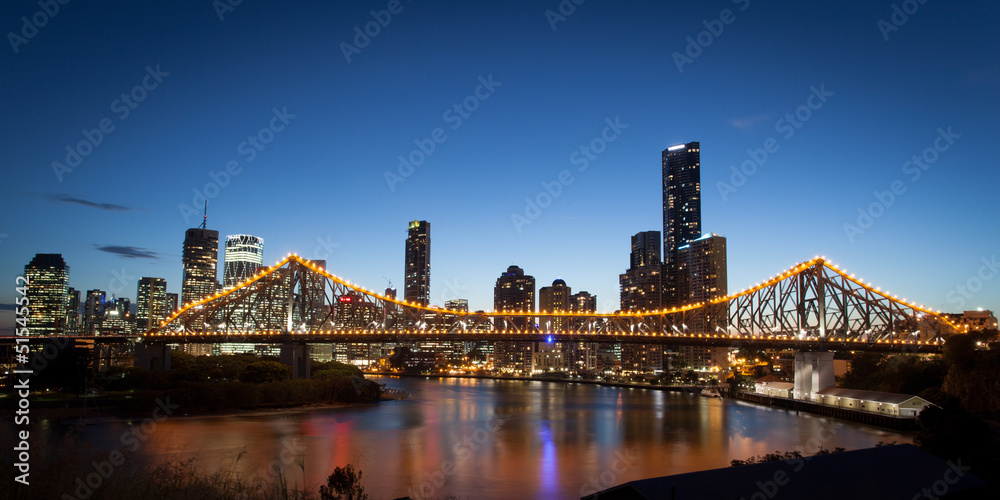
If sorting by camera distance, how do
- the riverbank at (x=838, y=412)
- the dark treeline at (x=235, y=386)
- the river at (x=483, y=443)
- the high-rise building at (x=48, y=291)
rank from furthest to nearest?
1. the high-rise building at (x=48, y=291)
2. the dark treeline at (x=235, y=386)
3. the riverbank at (x=838, y=412)
4. the river at (x=483, y=443)

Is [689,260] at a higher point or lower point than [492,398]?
higher

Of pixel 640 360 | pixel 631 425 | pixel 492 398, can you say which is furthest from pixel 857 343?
pixel 640 360

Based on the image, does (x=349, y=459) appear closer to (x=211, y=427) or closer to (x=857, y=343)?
(x=211, y=427)

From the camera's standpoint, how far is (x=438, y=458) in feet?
103

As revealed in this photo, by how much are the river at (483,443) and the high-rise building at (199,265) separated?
132596mm

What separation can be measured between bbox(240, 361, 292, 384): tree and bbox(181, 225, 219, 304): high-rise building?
12423cm

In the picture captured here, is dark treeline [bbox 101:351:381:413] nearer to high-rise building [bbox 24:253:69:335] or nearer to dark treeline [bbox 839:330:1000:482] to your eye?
high-rise building [bbox 24:253:69:335]

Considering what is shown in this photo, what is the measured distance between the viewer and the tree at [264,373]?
56.2 m

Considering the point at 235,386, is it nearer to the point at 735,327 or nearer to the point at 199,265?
the point at 735,327

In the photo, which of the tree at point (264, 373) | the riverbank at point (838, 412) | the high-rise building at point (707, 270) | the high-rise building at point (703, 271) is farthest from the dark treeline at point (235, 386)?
the high-rise building at point (707, 270)

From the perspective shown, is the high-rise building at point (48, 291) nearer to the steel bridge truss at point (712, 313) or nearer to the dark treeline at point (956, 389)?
the steel bridge truss at point (712, 313)

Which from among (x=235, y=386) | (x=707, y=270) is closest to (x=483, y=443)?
(x=235, y=386)

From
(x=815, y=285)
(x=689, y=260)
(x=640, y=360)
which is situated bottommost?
(x=640, y=360)

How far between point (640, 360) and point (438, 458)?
11620 centimetres
